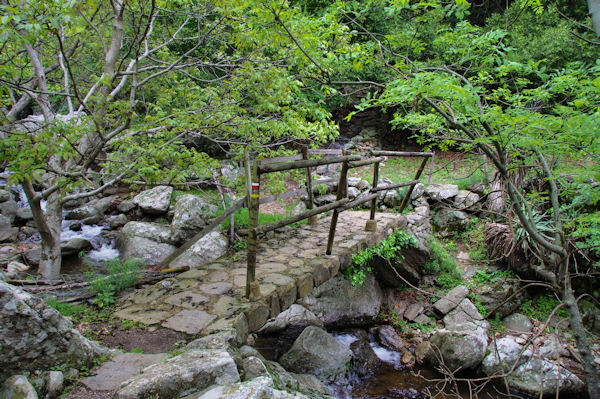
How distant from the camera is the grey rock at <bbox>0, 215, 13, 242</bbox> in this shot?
669 centimetres

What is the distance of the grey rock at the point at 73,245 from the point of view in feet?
20.6

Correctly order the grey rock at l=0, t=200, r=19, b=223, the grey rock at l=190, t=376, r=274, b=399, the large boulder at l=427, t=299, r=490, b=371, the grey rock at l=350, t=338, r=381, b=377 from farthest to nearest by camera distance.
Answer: the grey rock at l=0, t=200, r=19, b=223 < the large boulder at l=427, t=299, r=490, b=371 < the grey rock at l=350, t=338, r=381, b=377 < the grey rock at l=190, t=376, r=274, b=399

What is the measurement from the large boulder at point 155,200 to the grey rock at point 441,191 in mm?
6879

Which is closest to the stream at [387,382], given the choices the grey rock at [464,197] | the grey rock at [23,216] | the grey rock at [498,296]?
the grey rock at [498,296]

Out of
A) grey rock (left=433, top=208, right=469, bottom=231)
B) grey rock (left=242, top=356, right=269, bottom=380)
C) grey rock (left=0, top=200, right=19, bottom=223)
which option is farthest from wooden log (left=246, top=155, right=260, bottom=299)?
grey rock (left=0, top=200, right=19, bottom=223)

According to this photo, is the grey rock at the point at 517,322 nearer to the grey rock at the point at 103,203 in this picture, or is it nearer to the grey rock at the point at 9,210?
the grey rock at the point at 103,203

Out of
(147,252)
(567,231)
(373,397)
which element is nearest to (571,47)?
(567,231)

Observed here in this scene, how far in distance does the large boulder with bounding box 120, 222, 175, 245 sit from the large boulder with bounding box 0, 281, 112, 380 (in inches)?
180

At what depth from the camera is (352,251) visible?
480 centimetres

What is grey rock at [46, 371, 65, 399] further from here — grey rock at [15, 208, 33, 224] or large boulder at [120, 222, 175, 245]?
grey rock at [15, 208, 33, 224]

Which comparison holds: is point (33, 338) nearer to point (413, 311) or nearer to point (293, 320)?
point (293, 320)

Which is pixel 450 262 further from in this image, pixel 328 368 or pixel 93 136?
pixel 93 136

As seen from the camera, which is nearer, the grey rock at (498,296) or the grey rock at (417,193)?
the grey rock at (498,296)

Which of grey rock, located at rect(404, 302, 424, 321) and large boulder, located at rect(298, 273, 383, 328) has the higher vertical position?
large boulder, located at rect(298, 273, 383, 328)
